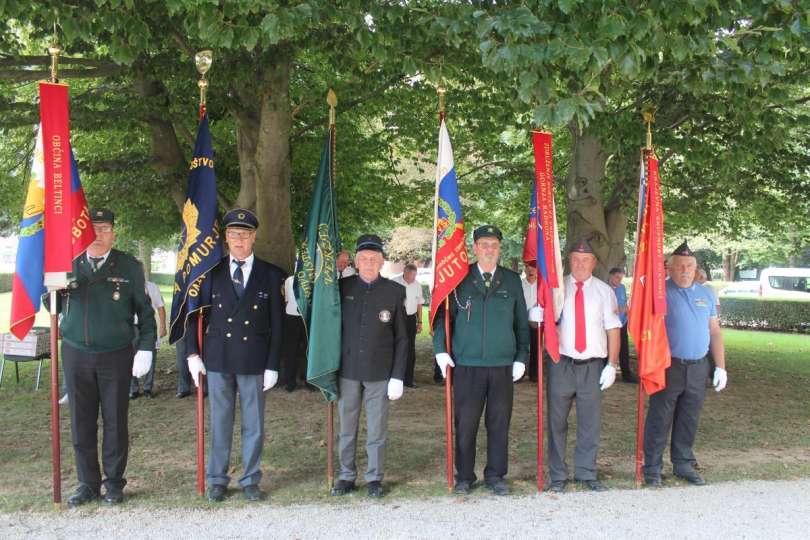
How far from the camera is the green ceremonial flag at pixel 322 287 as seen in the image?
575 centimetres

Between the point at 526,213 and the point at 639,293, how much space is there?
1275cm

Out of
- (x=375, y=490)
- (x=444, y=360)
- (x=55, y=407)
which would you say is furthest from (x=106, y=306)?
(x=444, y=360)

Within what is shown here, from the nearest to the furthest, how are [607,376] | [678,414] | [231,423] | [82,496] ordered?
[82,496], [231,423], [607,376], [678,414]

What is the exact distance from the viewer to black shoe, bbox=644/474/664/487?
5976 mm

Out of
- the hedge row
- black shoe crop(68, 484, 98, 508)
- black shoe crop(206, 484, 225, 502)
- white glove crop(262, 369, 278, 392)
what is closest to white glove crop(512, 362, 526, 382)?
white glove crop(262, 369, 278, 392)

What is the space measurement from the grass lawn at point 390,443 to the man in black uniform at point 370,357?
310 millimetres

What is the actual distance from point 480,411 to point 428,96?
7434 mm

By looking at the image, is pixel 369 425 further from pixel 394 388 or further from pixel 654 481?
pixel 654 481

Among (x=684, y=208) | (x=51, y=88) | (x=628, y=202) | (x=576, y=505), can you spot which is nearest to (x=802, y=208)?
(x=684, y=208)

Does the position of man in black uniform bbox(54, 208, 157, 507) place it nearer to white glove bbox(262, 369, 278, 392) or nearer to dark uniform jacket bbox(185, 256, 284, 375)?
dark uniform jacket bbox(185, 256, 284, 375)

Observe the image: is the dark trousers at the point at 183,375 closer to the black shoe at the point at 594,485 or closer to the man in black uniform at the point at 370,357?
the man in black uniform at the point at 370,357

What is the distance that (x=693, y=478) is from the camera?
6074 mm

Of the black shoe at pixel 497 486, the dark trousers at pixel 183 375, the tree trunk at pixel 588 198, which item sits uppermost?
the tree trunk at pixel 588 198

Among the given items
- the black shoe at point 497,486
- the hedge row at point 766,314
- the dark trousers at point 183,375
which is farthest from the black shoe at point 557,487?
the hedge row at point 766,314
